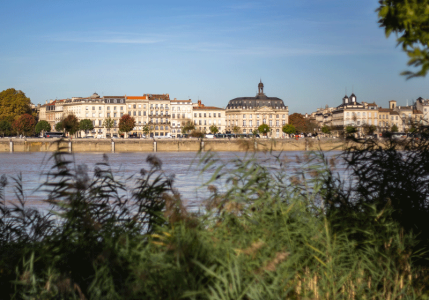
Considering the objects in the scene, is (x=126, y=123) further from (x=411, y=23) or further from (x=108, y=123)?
(x=411, y=23)

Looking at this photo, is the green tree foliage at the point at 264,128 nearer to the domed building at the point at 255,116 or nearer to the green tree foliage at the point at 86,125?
the domed building at the point at 255,116

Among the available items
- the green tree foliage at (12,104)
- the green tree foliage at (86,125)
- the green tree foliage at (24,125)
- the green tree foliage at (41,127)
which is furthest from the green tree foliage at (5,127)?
the green tree foliage at (86,125)

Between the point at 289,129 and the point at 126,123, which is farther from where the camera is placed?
the point at 289,129

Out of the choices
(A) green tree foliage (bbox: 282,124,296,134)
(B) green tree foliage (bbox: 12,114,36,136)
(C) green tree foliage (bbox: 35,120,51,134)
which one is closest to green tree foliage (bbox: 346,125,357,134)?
(B) green tree foliage (bbox: 12,114,36,136)

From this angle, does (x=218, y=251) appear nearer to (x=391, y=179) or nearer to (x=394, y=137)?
(x=391, y=179)

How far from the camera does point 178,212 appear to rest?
4.01 meters

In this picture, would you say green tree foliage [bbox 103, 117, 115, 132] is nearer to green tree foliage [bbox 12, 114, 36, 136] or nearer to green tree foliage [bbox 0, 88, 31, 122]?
green tree foliage [bbox 12, 114, 36, 136]

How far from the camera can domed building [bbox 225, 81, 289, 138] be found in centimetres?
10781

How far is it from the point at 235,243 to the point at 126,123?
8284cm

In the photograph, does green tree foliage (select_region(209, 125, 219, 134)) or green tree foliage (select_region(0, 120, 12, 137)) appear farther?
green tree foliage (select_region(209, 125, 219, 134))

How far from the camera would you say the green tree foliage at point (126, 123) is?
8450cm

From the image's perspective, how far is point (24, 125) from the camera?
267ft

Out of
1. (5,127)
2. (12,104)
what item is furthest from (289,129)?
(5,127)

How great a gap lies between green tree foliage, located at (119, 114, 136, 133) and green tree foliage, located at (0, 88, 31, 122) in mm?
17084
